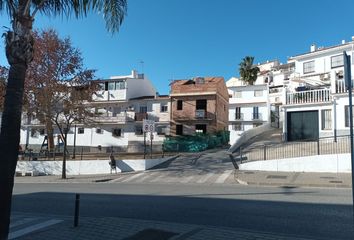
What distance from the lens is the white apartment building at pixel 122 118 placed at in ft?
173

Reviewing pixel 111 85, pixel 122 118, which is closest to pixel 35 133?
pixel 111 85

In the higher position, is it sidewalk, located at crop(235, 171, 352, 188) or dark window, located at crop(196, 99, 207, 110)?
dark window, located at crop(196, 99, 207, 110)

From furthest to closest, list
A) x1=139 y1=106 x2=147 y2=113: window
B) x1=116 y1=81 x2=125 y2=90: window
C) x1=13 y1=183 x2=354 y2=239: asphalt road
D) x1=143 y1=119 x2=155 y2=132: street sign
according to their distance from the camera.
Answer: x1=116 y1=81 x2=125 y2=90: window, x1=139 y1=106 x2=147 y2=113: window, x1=143 y1=119 x2=155 y2=132: street sign, x1=13 y1=183 x2=354 y2=239: asphalt road

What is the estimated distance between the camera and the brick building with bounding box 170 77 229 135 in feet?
164

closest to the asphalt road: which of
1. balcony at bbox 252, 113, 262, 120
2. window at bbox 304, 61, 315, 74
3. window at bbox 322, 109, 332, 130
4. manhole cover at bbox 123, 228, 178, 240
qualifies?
manhole cover at bbox 123, 228, 178, 240

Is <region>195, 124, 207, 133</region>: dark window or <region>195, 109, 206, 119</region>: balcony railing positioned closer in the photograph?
<region>195, 109, 206, 119</region>: balcony railing

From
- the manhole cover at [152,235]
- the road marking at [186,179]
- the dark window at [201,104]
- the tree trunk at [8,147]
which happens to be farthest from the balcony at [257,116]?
the tree trunk at [8,147]

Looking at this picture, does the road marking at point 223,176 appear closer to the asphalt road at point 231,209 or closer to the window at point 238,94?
A: the asphalt road at point 231,209

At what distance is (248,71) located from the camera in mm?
77500

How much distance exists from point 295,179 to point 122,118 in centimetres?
3718

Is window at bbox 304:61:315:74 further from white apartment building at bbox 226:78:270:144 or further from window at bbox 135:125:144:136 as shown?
window at bbox 135:125:144:136

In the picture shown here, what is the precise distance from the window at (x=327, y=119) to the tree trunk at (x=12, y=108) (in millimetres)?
29122

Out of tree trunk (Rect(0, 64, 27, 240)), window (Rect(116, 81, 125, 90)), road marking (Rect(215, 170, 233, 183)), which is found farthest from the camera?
window (Rect(116, 81, 125, 90))

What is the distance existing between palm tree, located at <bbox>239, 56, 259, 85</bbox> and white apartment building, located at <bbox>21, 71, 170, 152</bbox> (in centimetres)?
2773
